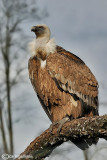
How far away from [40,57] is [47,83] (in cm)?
50

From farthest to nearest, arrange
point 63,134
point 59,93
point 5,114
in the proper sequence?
1. point 5,114
2. point 59,93
3. point 63,134

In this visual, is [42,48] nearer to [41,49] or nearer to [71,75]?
[41,49]

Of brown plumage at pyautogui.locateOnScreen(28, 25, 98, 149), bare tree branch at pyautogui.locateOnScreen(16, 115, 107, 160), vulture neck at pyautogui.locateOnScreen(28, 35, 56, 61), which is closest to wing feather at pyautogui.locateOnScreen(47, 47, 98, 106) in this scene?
brown plumage at pyautogui.locateOnScreen(28, 25, 98, 149)

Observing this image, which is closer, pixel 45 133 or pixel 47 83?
pixel 45 133

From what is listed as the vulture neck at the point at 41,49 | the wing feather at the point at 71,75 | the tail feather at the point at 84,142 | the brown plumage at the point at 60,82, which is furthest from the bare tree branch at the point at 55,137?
the vulture neck at the point at 41,49

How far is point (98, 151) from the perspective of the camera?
309 inches

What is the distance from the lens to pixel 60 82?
5762mm

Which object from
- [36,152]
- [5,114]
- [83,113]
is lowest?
[36,152]

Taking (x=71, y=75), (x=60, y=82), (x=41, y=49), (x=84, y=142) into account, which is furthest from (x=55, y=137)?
(x=41, y=49)

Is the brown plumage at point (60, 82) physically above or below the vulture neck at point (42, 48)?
below

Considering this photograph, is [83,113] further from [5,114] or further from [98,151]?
[5,114]

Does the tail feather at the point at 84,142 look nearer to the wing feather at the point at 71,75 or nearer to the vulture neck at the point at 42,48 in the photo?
the wing feather at the point at 71,75

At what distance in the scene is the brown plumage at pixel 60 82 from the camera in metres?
5.73

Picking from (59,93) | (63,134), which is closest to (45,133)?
(63,134)
